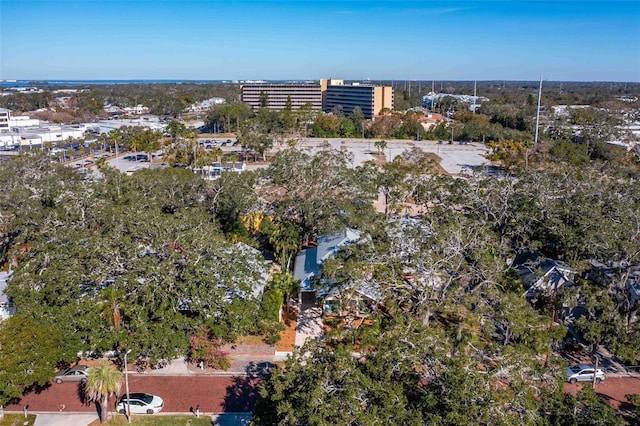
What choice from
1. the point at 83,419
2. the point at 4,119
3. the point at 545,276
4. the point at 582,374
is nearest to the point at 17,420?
the point at 83,419

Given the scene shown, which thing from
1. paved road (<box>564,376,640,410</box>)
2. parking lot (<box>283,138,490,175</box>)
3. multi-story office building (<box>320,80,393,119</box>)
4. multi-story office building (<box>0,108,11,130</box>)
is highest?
multi-story office building (<box>320,80,393,119</box>)

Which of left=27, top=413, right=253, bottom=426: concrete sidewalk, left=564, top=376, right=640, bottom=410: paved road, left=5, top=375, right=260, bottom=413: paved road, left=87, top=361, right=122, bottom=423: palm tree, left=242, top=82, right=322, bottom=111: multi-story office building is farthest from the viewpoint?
left=242, top=82, right=322, bottom=111: multi-story office building

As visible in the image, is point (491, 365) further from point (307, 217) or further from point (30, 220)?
point (30, 220)

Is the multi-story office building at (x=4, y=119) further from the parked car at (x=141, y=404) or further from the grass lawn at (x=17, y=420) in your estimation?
the parked car at (x=141, y=404)

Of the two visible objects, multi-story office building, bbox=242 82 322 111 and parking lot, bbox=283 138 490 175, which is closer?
parking lot, bbox=283 138 490 175

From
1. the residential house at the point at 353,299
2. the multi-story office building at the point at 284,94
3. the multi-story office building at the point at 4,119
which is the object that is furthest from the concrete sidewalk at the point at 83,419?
the multi-story office building at the point at 284,94

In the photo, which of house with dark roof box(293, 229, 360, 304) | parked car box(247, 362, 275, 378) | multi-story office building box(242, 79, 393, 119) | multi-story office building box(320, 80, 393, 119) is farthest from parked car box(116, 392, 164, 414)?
multi-story office building box(320, 80, 393, 119)

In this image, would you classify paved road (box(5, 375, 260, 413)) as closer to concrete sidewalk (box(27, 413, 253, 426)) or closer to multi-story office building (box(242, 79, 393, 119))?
concrete sidewalk (box(27, 413, 253, 426))
